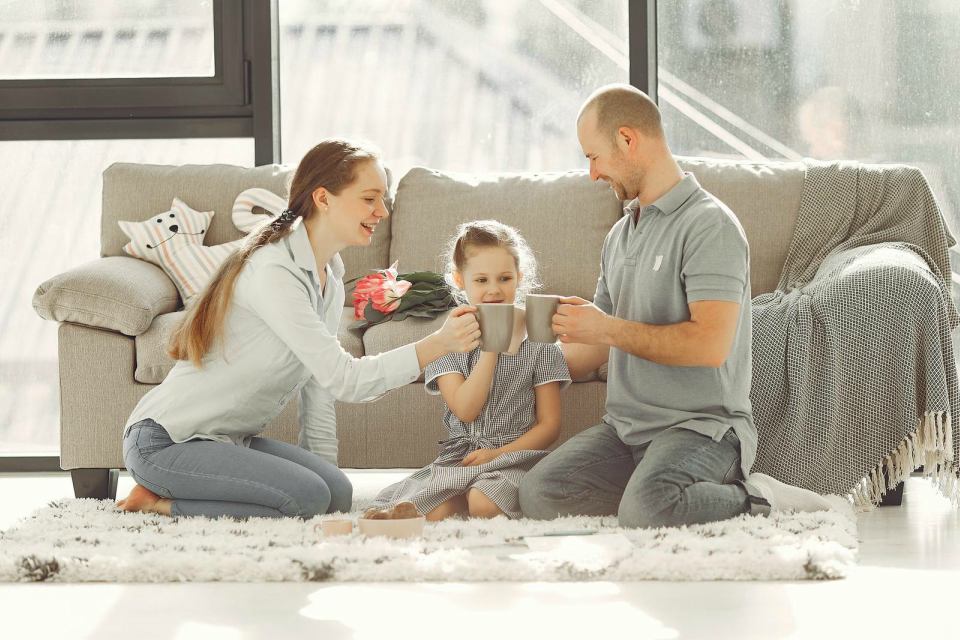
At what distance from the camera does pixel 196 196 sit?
3.59 metres

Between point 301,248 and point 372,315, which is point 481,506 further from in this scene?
point 372,315

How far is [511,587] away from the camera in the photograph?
1.79m

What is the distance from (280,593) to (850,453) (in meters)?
1.35

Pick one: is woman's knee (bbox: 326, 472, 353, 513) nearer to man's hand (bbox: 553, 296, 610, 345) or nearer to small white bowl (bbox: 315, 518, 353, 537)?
small white bowl (bbox: 315, 518, 353, 537)

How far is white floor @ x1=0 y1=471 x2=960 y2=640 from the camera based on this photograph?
1.54 metres

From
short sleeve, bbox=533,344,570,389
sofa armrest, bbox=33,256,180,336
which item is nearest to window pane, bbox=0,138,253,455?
sofa armrest, bbox=33,256,180,336

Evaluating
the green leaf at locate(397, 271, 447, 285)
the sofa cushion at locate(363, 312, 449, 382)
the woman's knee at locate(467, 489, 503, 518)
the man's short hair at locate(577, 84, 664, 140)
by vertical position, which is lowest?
the woman's knee at locate(467, 489, 503, 518)

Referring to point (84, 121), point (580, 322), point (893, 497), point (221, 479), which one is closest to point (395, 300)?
point (221, 479)

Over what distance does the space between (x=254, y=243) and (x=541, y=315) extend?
676 mm

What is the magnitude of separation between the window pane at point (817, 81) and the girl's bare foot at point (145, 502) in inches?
92.8

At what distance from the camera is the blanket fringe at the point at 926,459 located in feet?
8.11

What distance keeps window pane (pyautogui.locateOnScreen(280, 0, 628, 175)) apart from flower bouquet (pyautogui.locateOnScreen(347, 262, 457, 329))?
46.2 inches

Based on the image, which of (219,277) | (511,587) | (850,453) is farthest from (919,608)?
(219,277)

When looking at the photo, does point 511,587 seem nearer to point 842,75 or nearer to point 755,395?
point 755,395
